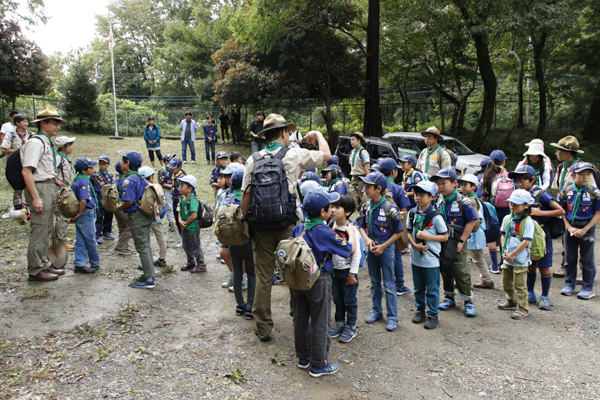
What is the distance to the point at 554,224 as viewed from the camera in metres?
5.76

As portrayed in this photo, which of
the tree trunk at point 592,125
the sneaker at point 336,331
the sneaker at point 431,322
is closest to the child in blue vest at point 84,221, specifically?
the sneaker at point 336,331

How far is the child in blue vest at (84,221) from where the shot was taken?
19.6ft

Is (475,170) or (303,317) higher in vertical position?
(475,170)

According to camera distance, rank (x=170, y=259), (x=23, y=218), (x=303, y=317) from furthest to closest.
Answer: (x=170, y=259) → (x=23, y=218) → (x=303, y=317)

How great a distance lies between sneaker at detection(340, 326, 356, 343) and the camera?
4500 millimetres

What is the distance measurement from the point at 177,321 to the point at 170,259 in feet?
8.14

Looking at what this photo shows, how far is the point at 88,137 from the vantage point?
73.2 ft

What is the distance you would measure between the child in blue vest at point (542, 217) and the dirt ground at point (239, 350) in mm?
286

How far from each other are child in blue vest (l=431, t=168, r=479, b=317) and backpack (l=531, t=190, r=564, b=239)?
1.35 metres

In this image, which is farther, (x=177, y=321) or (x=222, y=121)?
(x=222, y=121)

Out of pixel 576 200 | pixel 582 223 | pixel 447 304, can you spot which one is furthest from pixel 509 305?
pixel 576 200

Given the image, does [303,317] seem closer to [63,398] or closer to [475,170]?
[63,398]

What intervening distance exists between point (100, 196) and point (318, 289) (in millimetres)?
5638

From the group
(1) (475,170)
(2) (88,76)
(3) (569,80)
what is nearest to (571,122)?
(3) (569,80)
